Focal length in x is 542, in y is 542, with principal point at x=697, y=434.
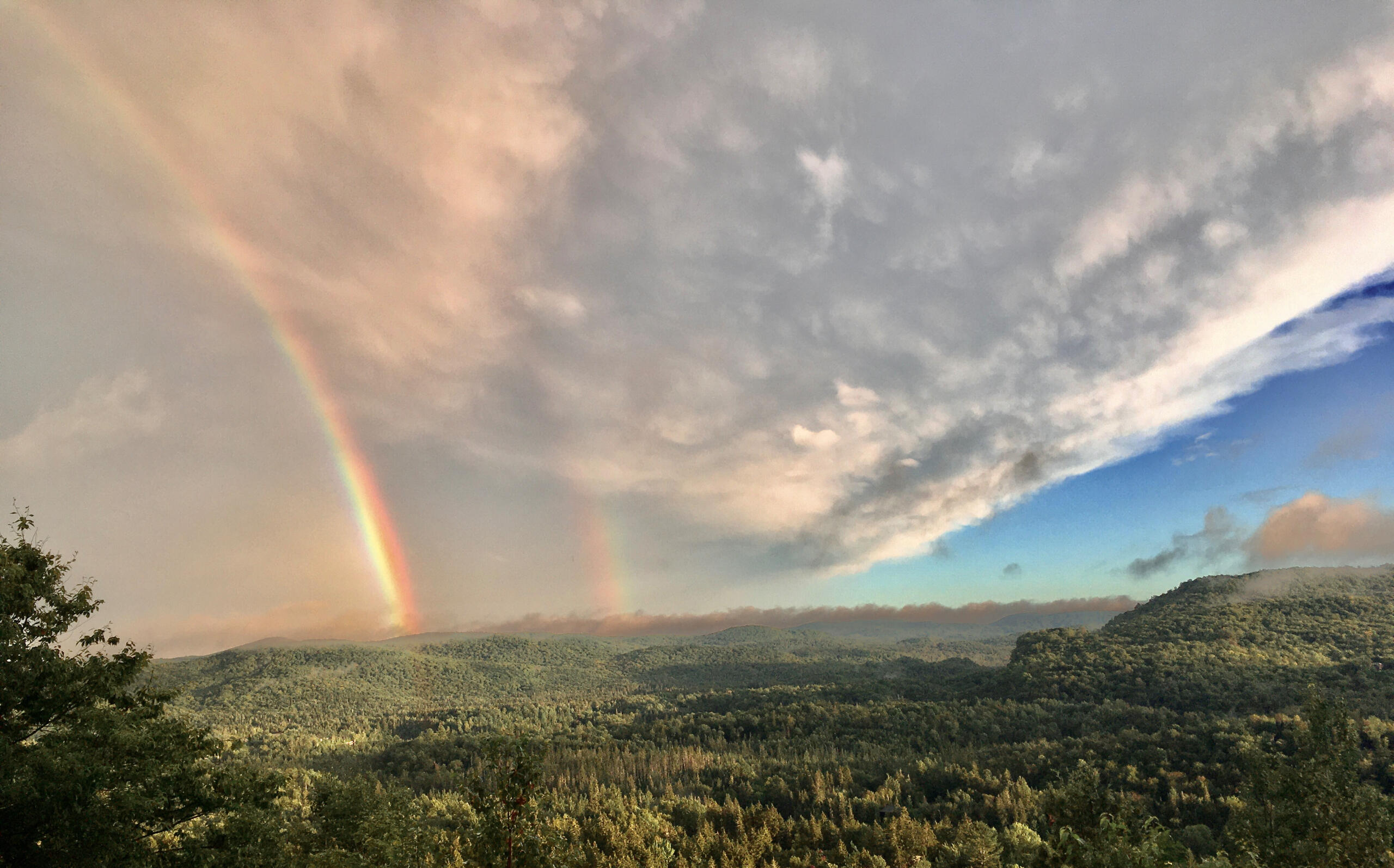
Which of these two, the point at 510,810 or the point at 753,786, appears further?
the point at 753,786

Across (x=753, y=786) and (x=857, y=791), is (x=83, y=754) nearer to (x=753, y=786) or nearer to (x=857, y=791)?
(x=857, y=791)

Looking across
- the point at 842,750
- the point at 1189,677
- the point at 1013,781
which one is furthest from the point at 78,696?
the point at 1189,677

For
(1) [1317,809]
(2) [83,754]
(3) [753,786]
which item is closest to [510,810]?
(2) [83,754]

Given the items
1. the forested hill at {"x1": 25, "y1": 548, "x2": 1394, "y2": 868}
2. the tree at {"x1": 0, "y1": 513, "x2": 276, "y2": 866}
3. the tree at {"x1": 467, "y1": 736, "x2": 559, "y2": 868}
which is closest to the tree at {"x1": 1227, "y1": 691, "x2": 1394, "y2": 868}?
the forested hill at {"x1": 25, "y1": 548, "x2": 1394, "y2": 868}

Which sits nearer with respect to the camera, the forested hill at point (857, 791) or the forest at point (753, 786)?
the forested hill at point (857, 791)

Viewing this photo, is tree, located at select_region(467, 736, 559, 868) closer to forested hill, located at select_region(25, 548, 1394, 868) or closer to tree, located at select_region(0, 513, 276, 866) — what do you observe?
forested hill, located at select_region(25, 548, 1394, 868)

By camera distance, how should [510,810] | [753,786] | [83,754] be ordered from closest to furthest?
[510,810], [83,754], [753,786]

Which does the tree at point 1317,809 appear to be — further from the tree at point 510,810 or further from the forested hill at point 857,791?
the tree at point 510,810

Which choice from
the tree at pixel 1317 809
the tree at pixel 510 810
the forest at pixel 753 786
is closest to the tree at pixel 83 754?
the forest at pixel 753 786
